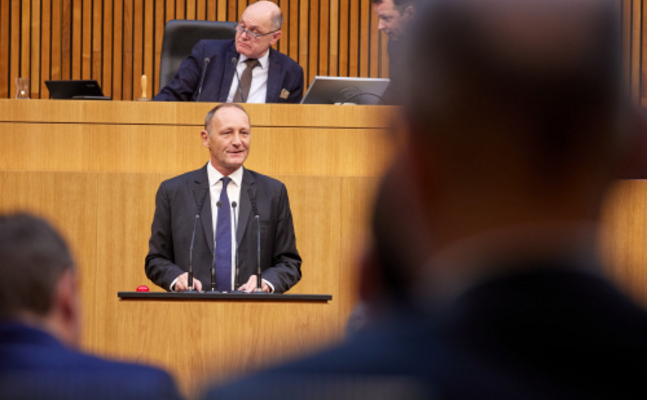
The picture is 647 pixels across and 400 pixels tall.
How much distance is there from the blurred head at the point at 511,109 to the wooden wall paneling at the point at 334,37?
6745 millimetres

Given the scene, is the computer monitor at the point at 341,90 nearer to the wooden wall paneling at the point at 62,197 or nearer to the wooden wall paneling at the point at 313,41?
the wooden wall paneling at the point at 62,197

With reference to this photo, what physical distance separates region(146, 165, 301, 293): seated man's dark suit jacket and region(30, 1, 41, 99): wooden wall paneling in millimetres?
3992

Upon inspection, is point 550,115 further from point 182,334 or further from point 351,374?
point 182,334

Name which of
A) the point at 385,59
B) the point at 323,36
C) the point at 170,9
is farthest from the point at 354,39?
the point at 385,59

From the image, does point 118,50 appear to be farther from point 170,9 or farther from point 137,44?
point 170,9

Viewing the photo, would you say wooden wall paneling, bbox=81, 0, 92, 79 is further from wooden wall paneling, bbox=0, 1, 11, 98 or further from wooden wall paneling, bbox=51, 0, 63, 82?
wooden wall paneling, bbox=0, 1, 11, 98

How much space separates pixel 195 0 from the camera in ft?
23.4

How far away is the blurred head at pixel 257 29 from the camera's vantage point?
4.80 metres

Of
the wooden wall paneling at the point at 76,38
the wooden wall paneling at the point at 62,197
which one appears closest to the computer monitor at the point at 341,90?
the wooden wall paneling at the point at 62,197

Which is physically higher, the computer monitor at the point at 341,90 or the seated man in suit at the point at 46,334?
the computer monitor at the point at 341,90

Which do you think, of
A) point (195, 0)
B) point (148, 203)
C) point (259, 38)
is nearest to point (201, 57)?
point (259, 38)

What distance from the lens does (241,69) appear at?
4910 millimetres

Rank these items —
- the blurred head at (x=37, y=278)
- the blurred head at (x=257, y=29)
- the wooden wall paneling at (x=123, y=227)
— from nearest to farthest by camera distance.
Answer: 1. the blurred head at (x=37, y=278)
2. the wooden wall paneling at (x=123, y=227)
3. the blurred head at (x=257, y=29)

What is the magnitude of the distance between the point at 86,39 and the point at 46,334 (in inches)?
269
